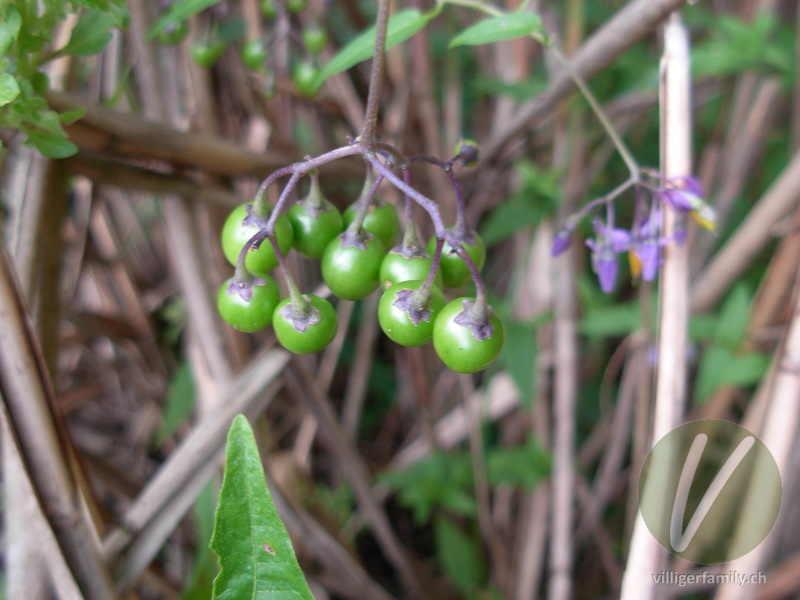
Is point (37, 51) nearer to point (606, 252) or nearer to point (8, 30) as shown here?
point (8, 30)

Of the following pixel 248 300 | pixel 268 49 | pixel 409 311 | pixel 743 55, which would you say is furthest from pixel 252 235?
pixel 743 55

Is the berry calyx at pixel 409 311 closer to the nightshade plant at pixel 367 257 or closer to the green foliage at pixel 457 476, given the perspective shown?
the nightshade plant at pixel 367 257

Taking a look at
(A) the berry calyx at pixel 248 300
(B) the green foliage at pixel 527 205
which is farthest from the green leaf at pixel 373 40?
(B) the green foliage at pixel 527 205

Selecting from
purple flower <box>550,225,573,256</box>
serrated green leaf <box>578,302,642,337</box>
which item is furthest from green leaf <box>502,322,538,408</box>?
purple flower <box>550,225,573,256</box>

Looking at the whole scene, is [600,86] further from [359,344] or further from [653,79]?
[359,344]

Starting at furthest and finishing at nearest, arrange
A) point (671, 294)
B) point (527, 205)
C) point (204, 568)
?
point (527, 205) → point (204, 568) → point (671, 294)

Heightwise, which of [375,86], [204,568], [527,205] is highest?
[527,205]
